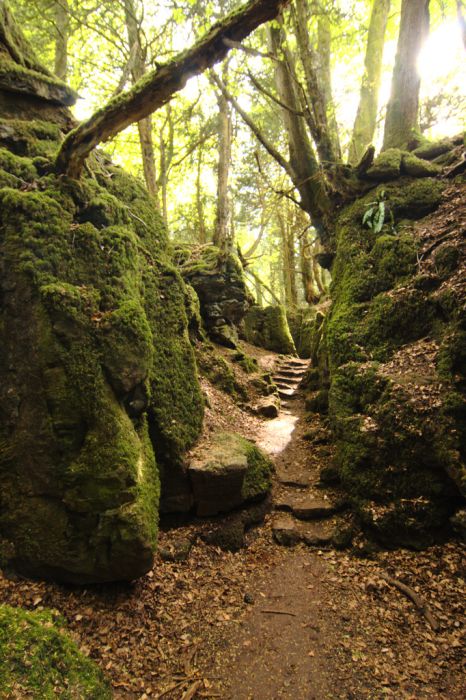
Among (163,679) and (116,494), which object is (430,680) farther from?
(116,494)

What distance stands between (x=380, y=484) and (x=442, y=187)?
6.33m

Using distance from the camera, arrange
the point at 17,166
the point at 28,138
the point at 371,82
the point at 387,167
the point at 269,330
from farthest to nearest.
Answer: the point at 269,330 → the point at 371,82 → the point at 387,167 → the point at 28,138 → the point at 17,166

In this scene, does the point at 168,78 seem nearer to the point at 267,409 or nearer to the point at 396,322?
the point at 396,322

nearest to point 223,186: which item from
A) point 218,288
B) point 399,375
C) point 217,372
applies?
point 218,288

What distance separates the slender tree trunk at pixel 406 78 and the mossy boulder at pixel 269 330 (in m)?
8.30

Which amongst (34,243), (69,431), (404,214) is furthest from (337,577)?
(404,214)

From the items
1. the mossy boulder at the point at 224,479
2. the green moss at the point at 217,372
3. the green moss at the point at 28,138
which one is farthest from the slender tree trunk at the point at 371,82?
the mossy boulder at the point at 224,479

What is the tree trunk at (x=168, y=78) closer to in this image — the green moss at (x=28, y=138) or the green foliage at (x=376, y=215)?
the green moss at (x=28, y=138)

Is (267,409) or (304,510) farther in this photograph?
(267,409)

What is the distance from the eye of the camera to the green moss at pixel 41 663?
2508 millimetres

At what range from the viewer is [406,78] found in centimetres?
841

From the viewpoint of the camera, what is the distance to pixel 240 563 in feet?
15.9

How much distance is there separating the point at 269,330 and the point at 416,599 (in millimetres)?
12631

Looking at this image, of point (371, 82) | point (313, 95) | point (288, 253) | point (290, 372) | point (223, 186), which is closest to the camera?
point (313, 95)
